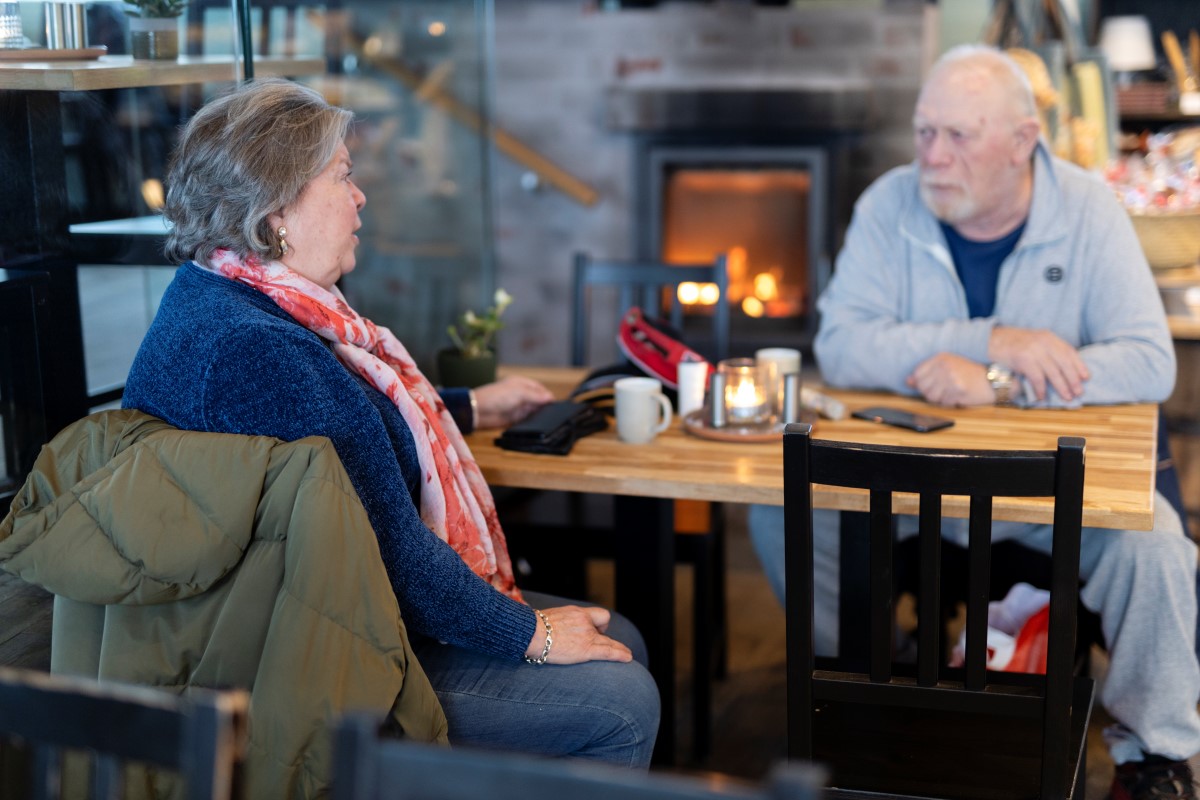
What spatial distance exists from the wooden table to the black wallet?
17mm

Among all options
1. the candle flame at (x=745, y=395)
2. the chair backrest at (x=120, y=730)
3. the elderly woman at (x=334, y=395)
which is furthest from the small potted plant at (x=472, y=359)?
the chair backrest at (x=120, y=730)

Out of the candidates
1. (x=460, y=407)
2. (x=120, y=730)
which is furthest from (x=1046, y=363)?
(x=120, y=730)

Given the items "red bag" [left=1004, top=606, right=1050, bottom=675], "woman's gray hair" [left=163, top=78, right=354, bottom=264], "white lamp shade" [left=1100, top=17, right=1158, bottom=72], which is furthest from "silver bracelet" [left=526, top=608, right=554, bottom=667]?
"white lamp shade" [left=1100, top=17, right=1158, bottom=72]

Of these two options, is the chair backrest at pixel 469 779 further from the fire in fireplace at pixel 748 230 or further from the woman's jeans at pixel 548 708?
the fire in fireplace at pixel 748 230

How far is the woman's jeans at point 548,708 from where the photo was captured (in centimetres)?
160

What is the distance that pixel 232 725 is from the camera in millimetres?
883

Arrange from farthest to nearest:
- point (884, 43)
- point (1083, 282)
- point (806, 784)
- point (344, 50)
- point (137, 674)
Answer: point (884, 43) < point (344, 50) < point (1083, 282) < point (137, 674) < point (806, 784)

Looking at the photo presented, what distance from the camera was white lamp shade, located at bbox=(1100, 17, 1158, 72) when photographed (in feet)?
13.8

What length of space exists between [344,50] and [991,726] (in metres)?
1.77

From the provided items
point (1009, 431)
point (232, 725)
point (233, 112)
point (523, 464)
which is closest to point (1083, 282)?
point (1009, 431)

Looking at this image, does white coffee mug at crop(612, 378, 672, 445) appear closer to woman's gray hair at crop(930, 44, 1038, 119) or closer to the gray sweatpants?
the gray sweatpants

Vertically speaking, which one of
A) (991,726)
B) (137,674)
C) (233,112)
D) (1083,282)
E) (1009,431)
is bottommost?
(991,726)

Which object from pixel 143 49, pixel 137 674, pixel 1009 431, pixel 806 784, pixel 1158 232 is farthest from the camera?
pixel 1158 232

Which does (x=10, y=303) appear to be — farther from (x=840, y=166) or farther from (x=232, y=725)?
(x=840, y=166)
